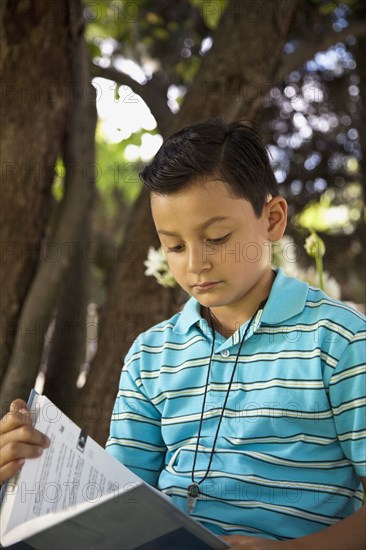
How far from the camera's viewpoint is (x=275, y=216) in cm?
151

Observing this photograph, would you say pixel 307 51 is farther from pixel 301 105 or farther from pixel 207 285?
pixel 207 285

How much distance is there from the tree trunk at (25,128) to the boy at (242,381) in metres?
1.05

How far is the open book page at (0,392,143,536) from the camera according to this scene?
1.19 meters

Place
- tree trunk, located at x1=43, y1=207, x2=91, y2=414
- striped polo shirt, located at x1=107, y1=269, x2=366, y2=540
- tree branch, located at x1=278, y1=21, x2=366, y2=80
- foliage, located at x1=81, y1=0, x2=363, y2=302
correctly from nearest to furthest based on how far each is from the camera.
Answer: striped polo shirt, located at x1=107, y1=269, x2=366, y2=540
tree trunk, located at x1=43, y1=207, x2=91, y2=414
tree branch, located at x1=278, y1=21, x2=366, y2=80
foliage, located at x1=81, y1=0, x2=363, y2=302

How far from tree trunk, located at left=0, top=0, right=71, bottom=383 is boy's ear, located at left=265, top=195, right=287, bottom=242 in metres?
1.18

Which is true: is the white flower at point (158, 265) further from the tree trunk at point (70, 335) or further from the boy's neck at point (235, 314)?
the tree trunk at point (70, 335)

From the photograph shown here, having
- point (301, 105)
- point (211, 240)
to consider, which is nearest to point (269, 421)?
point (211, 240)

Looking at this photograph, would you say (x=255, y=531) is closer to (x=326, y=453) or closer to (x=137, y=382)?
(x=326, y=453)

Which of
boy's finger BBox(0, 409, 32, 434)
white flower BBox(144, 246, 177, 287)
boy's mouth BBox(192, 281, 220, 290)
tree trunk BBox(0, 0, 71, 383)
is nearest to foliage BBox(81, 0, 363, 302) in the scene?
tree trunk BBox(0, 0, 71, 383)

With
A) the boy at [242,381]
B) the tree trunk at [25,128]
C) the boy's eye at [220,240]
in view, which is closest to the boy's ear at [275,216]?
the boy at [242,381]

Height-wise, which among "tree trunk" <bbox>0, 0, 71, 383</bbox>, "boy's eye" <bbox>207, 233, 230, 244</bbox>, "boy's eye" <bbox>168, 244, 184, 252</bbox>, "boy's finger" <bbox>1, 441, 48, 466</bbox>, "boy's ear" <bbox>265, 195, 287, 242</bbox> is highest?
"tree trunk" <bbox>0, 0, 71, 383</bbox>

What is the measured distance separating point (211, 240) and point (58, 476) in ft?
1.53

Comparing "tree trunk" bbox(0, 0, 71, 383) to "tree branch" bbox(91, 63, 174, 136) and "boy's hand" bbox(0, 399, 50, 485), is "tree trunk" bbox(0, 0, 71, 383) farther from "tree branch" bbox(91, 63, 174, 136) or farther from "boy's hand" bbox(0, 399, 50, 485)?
"boy's hand" bbox(0, 399, 50, 485)

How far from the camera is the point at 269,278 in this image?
153 centimetres
